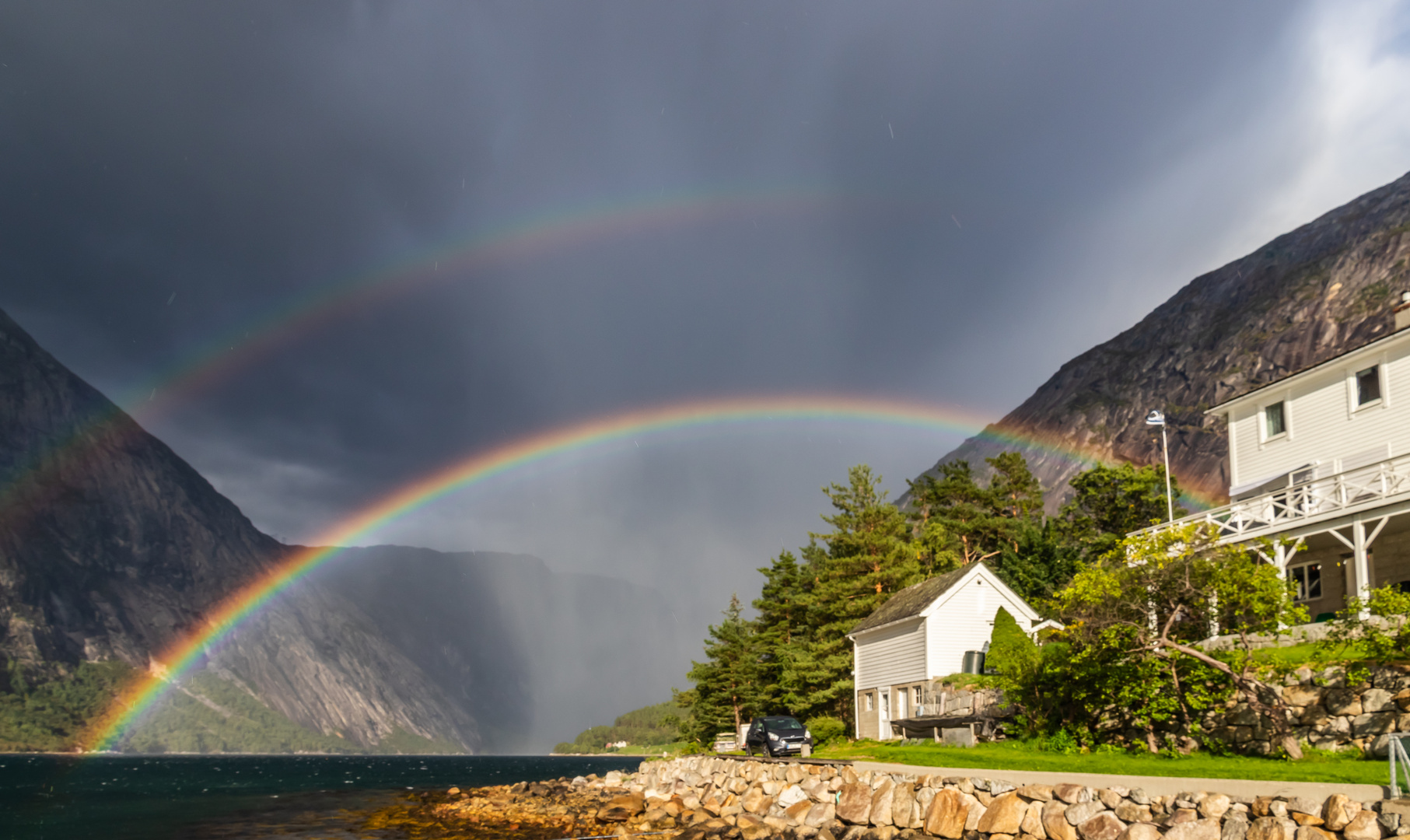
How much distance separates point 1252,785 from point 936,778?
807cm

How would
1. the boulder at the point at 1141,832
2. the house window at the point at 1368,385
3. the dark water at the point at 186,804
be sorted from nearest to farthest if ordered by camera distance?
the boulder at the point at 1141,832 → the house window at the point at 1368,385 → the dark water at the point at 186,804

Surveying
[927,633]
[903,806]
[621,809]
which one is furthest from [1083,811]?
[927,633]

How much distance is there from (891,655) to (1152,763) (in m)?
23.7

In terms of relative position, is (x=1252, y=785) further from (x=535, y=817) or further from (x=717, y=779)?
(x=535, y=817)

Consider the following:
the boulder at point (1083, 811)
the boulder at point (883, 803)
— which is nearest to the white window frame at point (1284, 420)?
the boulder at point (883, 803)

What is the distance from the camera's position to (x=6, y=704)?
19588 centimetres

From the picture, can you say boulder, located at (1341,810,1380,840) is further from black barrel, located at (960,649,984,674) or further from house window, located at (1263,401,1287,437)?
black barrel, located at (960,649,984,674)

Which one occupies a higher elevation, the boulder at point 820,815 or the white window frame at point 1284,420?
the white window frame at point 1284,420

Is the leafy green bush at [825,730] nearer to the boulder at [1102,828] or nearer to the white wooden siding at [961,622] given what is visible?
the white wooden siding at [961,622]

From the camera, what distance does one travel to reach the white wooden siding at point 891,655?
1651 inches

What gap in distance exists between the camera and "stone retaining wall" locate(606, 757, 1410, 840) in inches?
582

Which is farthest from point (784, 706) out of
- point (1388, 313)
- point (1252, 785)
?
point (1388, 313)

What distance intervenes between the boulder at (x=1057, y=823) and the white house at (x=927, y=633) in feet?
68.6

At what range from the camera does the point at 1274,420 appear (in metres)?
36.8
